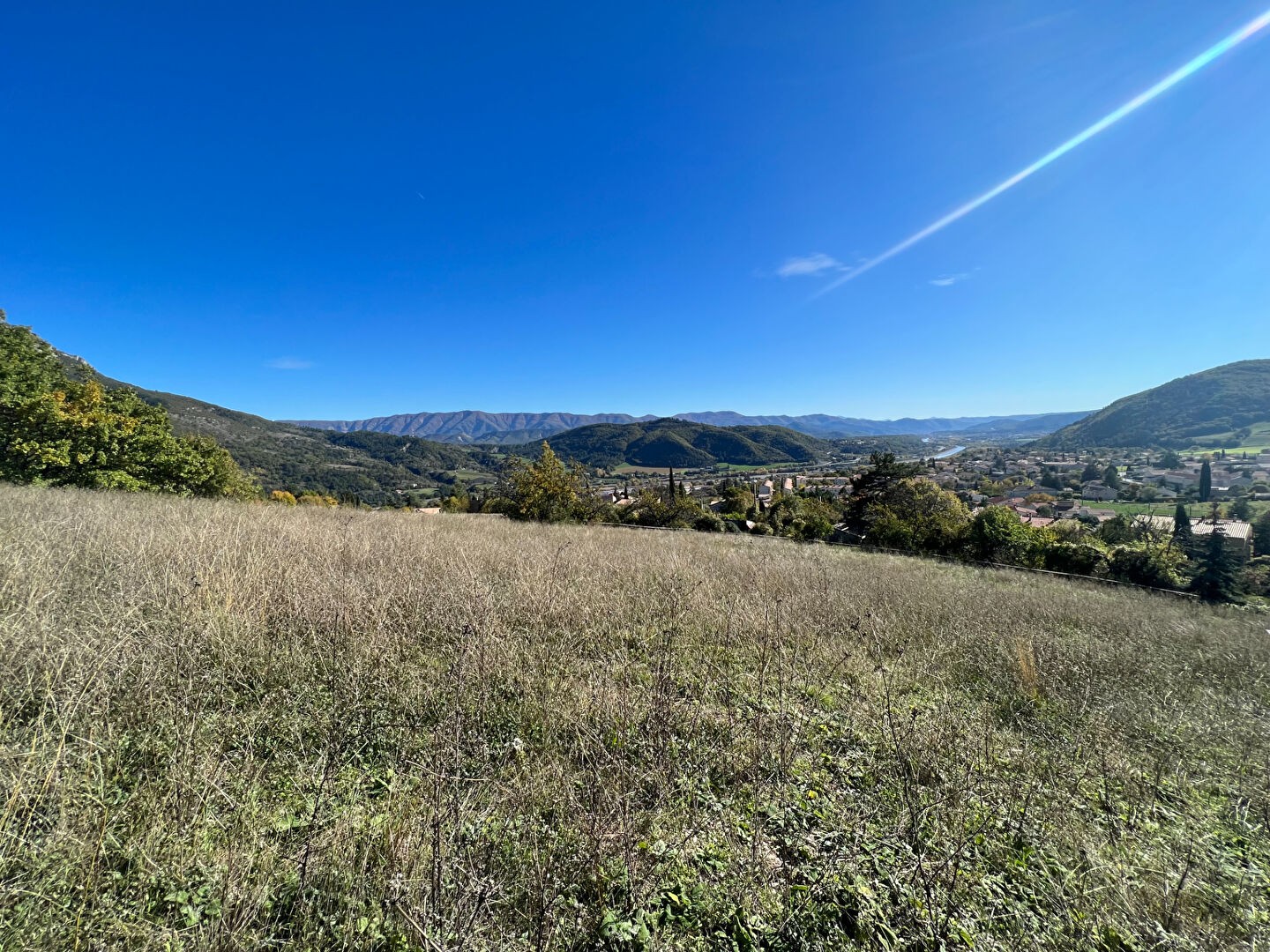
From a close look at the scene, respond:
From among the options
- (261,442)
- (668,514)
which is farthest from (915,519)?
(261,442)

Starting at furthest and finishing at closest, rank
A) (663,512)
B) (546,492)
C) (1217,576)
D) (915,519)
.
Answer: (663,512) → (915,519) → (546,492) → (1217,576)

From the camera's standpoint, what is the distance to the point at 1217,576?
10977 mm

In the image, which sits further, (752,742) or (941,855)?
(752,742)

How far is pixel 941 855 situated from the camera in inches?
80.6

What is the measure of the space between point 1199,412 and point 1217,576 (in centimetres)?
8808

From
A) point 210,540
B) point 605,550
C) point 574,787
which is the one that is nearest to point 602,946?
point 574,787

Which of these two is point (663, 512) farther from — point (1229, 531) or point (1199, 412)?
point (1199, 412)

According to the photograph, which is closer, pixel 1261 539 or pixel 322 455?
pixel 1261 539

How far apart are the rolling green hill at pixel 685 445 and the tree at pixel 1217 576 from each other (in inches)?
4103

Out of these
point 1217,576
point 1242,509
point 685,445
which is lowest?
point 1242,509

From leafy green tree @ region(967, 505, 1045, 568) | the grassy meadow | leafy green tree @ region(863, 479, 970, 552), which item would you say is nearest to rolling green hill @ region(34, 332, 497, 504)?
leafy green tree @ region(863, 479, 970, 552)

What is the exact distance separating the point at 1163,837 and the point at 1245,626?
948 cm

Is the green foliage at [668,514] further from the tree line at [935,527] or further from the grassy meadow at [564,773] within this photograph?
the grassy meadow at [564,773]

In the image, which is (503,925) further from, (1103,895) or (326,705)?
(1103,895)
